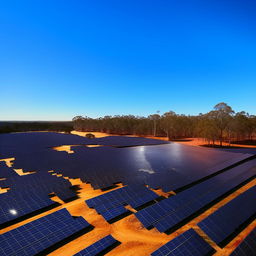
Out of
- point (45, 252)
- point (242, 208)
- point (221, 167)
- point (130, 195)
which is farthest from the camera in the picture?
point (221, 167)

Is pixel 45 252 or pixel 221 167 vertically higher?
pixel 221 167

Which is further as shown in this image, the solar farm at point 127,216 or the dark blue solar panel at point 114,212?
the dark blue solar panel at point 114,212

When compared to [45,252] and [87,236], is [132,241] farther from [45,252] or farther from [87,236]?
[45,252]

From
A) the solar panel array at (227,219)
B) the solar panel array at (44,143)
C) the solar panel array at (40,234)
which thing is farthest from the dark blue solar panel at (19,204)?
the solar panel array at (44,143)

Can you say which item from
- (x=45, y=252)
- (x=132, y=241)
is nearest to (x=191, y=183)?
(x=132, y=241)

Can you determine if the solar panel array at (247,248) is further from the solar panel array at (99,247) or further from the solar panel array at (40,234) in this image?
the solar panel array at (40,234)

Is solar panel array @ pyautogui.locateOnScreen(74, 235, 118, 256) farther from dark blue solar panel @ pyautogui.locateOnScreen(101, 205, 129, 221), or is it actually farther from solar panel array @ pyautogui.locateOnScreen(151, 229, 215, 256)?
solar panel array @ pyautogui.locateOnScreen(151, 229, 215, 256)

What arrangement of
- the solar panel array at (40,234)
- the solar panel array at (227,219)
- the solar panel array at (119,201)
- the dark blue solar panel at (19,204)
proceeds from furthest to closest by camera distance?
the solar panel array at (119,201) → the dark blue solar panel at (19,204) → the solar panel array at (227,219) → the solar panel array at (40,234)
